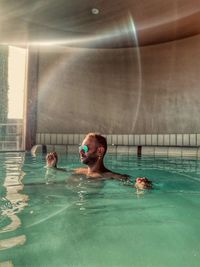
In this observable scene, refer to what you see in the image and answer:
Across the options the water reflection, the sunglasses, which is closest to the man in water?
the sunglasses

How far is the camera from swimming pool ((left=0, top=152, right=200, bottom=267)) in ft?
3.80

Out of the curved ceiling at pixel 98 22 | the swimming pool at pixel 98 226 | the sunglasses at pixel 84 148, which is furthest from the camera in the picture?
the curved ceiling at pixel 98 22

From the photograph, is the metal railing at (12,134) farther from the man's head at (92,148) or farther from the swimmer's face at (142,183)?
the swimmer's face at (142,183)

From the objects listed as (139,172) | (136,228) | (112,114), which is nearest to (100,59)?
(112,114)

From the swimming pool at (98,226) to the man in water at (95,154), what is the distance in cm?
26

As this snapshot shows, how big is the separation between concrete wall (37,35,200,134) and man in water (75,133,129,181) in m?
5.09

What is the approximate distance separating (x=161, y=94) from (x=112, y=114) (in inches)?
54.5

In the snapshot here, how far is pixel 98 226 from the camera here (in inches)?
61.8

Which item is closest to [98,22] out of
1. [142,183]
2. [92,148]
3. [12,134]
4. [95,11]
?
[95,11]

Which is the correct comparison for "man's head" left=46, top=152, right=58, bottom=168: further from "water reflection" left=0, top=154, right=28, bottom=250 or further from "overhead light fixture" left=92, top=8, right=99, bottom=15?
"overhead light fixture" left=92, top=8, right=99, bottom=15

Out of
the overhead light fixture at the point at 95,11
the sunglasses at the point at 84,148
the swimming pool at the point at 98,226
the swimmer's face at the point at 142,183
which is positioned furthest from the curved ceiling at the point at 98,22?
the swimming pool at the point at 98,226

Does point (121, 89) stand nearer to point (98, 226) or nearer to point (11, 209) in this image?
point (11, 209)

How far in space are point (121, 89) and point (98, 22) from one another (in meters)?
1.99

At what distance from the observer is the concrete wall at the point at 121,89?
7887 mm
